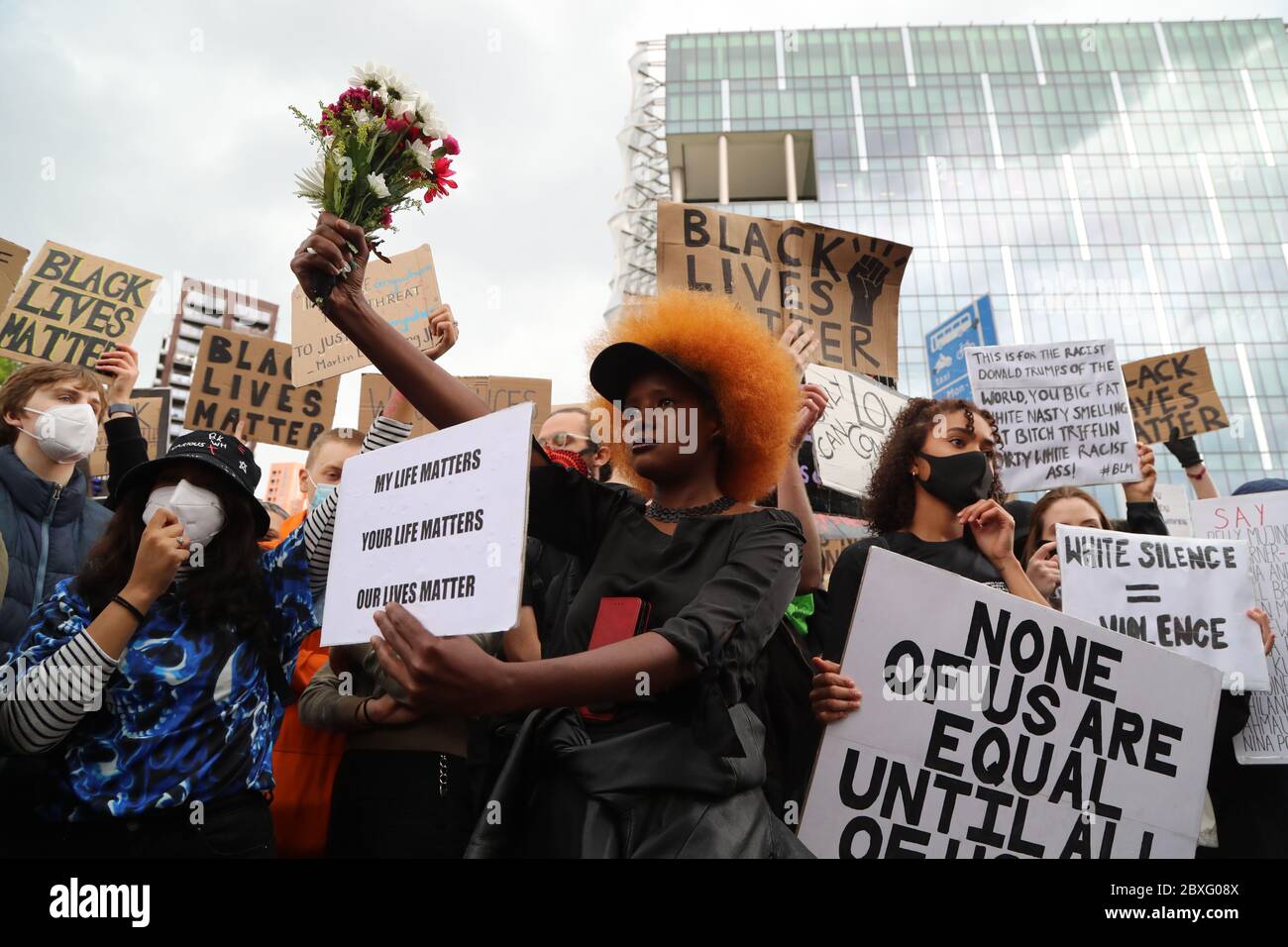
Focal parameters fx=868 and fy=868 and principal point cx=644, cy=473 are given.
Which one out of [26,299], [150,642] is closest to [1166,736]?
[150,642]

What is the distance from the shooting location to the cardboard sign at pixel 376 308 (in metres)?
5.03

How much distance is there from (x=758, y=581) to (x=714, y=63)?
2689 inches

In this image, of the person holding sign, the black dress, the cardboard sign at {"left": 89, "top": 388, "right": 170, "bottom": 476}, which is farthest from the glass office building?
the black dress

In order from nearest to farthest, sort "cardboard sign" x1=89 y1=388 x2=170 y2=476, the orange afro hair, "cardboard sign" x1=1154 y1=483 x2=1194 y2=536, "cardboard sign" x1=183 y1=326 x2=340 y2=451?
the orange afro hair < "cardboard sign" x1=89 y1=388 x2=170 y2=476 < "cardboard sign" x1=183 y1=326 x2=340 y2=451 < "cardboard sign" x1=1154 y1=483 x2=1194 y2=536

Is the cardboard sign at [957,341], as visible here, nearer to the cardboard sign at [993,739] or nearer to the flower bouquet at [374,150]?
the cardboard sign at [993,739]

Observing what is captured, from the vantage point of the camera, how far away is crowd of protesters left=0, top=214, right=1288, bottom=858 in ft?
5.34

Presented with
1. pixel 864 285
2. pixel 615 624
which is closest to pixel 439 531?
pixel 615 624

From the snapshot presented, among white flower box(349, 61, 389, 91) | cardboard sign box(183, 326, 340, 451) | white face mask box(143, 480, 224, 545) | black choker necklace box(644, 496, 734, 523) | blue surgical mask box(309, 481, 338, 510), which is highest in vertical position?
cardboard sign box(183, 326, 340, 451)

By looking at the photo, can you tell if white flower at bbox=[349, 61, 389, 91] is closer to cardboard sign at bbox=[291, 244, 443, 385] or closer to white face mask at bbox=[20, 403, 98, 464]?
white face mask at bbox=[20, 403, 98, 464]

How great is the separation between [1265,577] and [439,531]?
3.53m

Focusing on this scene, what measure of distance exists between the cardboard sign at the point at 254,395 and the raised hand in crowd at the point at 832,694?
4.68m

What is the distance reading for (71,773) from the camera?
2.12 metres

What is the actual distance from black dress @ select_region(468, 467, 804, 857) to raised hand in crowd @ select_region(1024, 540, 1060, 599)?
209cm
